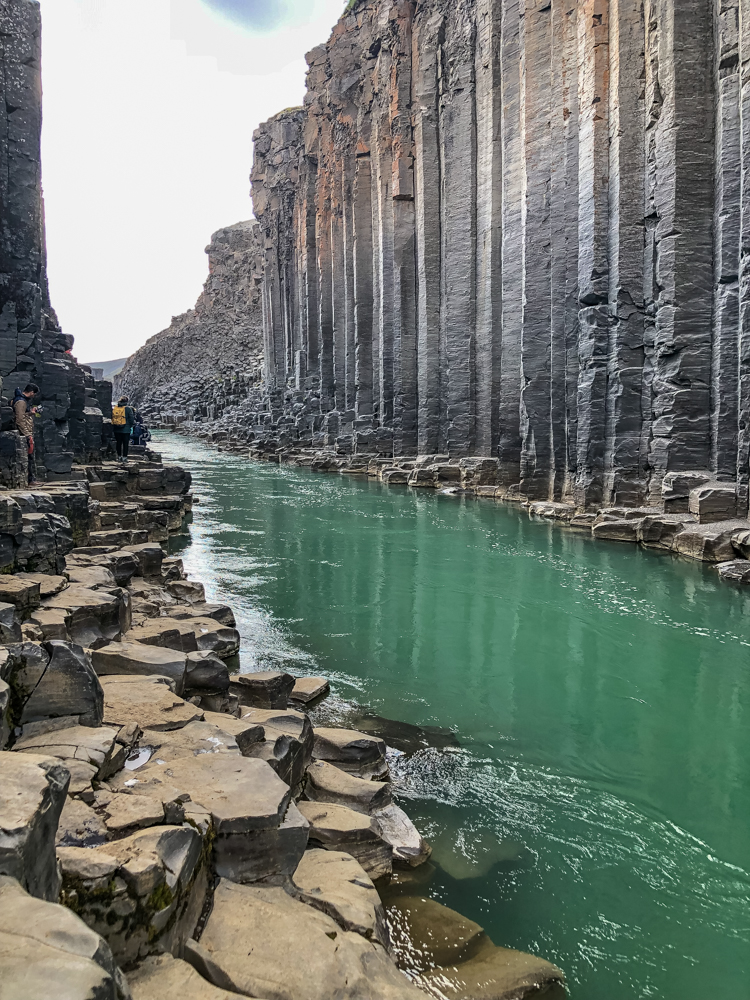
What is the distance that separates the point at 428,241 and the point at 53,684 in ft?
80.8

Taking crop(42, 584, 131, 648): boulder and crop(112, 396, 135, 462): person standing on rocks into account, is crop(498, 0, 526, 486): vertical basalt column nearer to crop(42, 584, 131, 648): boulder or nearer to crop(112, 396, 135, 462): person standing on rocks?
crop(112, 396, 135, 462): person standing on rocks

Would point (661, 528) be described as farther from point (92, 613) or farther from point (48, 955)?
point (48, 955)

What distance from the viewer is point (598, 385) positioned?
15664 mm

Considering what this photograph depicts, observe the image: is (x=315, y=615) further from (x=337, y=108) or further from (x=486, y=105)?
(x=337, y=108)

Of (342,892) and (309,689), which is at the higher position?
(342,892)

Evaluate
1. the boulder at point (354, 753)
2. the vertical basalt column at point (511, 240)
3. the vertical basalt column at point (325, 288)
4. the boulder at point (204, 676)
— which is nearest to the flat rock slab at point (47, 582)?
the boulder at point (204, 676)

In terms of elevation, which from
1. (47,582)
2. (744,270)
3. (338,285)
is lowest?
(47,582)

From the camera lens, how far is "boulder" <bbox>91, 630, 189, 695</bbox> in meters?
5.14

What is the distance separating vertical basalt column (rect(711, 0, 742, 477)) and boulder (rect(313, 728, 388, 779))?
10.2 metres

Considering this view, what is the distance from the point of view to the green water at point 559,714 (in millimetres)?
3451

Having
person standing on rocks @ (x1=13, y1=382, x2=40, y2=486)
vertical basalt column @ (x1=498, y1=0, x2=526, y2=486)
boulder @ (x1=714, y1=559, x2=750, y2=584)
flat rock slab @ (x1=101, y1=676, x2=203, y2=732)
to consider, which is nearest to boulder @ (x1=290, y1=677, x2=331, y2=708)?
flat rock slab @ (x1=101, y1=676, x2=203, y2=732)

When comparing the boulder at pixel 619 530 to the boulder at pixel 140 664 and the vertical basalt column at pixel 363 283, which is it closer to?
the boulder at pixel 140 664

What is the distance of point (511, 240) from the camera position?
2075 cm

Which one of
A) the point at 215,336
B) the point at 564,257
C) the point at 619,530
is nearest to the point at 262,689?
the point at 619,530
